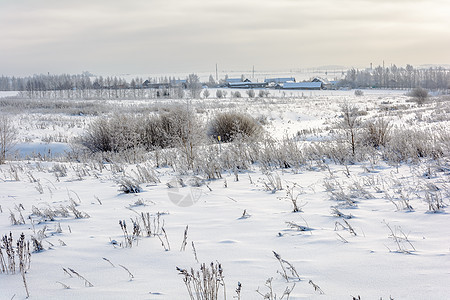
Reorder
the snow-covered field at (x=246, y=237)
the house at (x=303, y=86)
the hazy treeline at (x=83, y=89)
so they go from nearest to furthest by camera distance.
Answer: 1. the snow-covered field at (x=246, y=237)
2. the hazy treeline at (x=83, y=89)
3. the house at (x=303, y=86)

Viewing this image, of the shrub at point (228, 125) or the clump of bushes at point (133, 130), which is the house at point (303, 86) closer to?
the shrub at point (228, 125)

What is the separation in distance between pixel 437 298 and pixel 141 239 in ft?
8.82

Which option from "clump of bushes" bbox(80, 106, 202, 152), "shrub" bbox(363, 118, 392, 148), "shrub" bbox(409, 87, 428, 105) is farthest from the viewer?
"shrub" bbox(409, 87, 428, 105)

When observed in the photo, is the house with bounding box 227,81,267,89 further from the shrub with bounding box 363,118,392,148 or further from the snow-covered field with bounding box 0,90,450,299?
the snow-covered field with bounding box 0,90,450,299

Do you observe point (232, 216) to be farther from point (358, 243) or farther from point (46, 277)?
point (46, 277)

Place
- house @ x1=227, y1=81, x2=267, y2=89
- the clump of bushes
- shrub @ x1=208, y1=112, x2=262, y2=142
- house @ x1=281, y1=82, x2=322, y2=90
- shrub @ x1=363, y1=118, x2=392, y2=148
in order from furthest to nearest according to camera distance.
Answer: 1. house @ x1=227, y1=81, x2=267, y2=89
2. house @ x1=281, y1=82, x2=322, y2=90
3. shrub @ x1=208, y1=112, x2=262, y2=142
4. the clump of bushes
5. shrub @ x1=363, y1=118, x2=392, y2=148

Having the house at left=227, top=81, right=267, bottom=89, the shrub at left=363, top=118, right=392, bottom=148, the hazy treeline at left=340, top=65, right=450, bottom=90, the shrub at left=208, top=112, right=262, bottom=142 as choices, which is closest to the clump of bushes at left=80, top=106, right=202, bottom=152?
the shrub at left=208, top=112, right=262, bottom=142

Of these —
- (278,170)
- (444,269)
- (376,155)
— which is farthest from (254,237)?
(376,155)

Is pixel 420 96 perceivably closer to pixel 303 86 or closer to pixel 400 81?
pixel 303 86

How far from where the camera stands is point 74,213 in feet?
16.4

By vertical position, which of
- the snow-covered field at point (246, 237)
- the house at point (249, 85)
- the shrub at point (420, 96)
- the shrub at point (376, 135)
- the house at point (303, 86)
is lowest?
the snow-covered field at point (246, 237)

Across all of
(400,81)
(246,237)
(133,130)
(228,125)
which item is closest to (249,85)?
(400,81)

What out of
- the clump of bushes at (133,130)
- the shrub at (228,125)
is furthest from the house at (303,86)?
the clump of bushes at (133,130)

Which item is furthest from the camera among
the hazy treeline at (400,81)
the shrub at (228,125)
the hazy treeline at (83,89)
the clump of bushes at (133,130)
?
the hazy treeline at (400,81)
